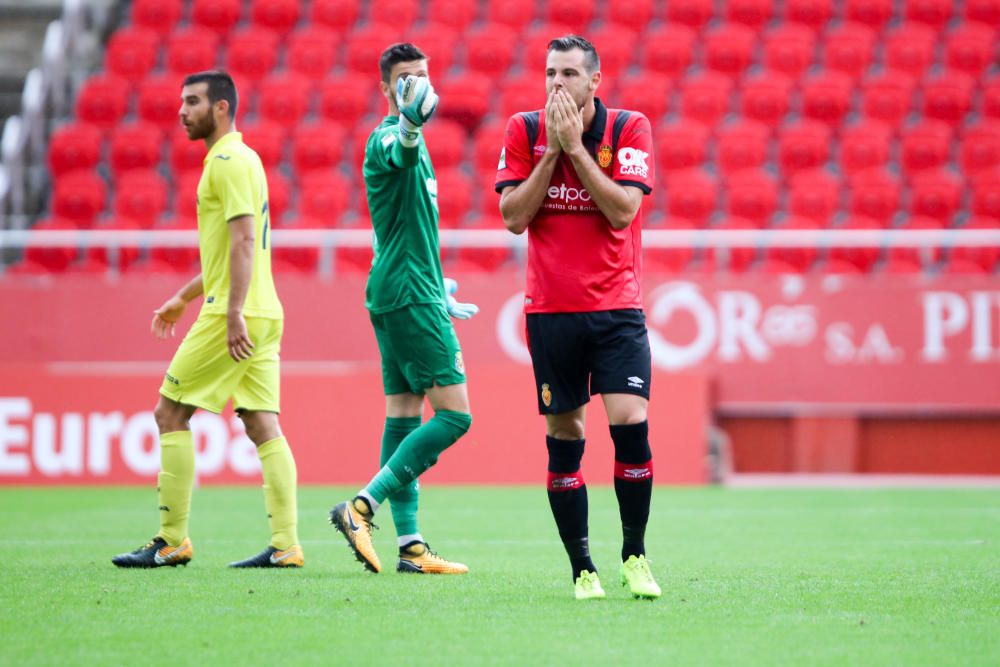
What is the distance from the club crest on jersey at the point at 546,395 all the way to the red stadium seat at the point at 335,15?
516 inches

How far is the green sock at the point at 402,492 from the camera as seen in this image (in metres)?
6.07

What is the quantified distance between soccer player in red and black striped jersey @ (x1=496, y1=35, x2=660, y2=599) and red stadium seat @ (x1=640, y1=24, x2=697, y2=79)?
11532mm

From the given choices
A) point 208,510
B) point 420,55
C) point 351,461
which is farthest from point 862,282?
point 420,55

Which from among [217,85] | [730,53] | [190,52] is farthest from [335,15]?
[217,85]

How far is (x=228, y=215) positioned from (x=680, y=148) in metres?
9.29

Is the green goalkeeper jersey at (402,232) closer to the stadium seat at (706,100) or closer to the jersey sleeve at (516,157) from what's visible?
the jersey sleeve at (516,157)

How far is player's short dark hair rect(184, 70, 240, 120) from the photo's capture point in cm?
609

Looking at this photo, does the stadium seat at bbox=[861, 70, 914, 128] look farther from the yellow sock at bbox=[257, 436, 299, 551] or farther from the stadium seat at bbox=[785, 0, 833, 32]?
the yellow sock at bbox=[257, 436, 299, 551]

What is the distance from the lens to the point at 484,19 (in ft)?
58.1

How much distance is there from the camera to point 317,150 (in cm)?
1509

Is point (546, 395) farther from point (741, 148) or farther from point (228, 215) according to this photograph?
point (741, 148)

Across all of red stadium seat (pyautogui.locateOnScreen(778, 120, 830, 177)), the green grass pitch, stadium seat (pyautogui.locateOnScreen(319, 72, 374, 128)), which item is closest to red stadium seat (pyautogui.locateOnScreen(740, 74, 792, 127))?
red stadium seat (pyautogui.locateOnScreen(778, 120, 830, 177))

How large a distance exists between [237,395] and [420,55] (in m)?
1.66

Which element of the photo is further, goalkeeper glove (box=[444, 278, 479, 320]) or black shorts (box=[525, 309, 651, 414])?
goalkeeper glove (box=[444, 278, 479, 320])
